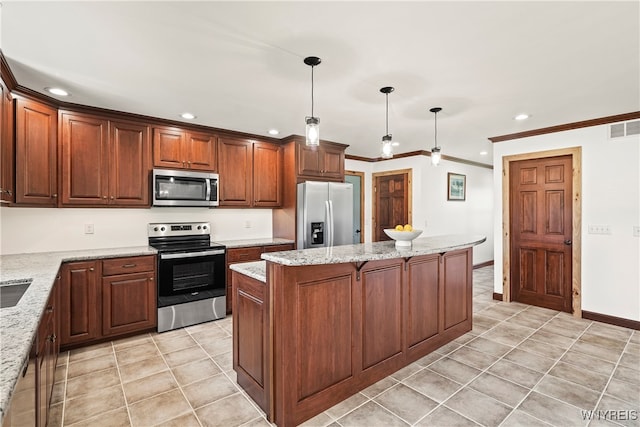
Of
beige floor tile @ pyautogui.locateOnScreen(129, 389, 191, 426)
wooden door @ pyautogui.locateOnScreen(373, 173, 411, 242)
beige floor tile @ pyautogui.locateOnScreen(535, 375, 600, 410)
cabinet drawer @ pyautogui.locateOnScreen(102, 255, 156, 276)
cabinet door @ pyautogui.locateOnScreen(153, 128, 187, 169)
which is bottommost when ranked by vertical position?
beige floor tile @ pyautogui.locateOnScreen(129, 389, 191, 426)

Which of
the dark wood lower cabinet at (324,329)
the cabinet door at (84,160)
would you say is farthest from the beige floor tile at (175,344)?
the cabinet door at (84,160)

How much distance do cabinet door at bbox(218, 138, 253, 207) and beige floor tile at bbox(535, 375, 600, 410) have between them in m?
3.64

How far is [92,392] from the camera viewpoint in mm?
2316

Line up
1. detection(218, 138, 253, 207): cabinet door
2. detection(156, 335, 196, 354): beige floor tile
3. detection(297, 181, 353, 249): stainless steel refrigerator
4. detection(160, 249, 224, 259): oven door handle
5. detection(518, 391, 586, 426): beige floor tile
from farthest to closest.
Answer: detection(297, 181, 353, 249): stainless steel refrigerator → detection(218, 138, 253, 207): cabinet door → detection(160, 249, 224, 259): oven door handle → detection(156, 335, 196, 354): beige floor tile → detection(518, 391, 586, 426): beige floor tile

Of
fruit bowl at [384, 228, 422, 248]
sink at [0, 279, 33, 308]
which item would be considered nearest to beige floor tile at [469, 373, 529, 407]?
fruit bowl at [384, 228, 422, 248]

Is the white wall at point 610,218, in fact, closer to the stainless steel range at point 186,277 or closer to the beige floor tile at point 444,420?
the beige floor tile at point 444,420

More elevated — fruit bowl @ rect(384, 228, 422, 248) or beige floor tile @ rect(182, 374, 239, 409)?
fruit bowl @ rect(384, 228, 422, 248)

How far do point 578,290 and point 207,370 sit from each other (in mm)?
4301

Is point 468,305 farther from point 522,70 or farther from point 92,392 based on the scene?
point 92,392

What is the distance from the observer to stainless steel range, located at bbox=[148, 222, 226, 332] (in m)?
3.42

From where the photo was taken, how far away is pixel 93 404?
7.14 ft

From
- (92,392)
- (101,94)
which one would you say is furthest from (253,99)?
(92,392)

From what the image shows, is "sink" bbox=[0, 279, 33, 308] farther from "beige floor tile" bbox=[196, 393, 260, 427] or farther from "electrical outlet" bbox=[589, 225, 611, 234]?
"electrical outlet" bbox=[589, 225, 611, 234]

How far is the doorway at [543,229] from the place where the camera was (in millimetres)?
3947
